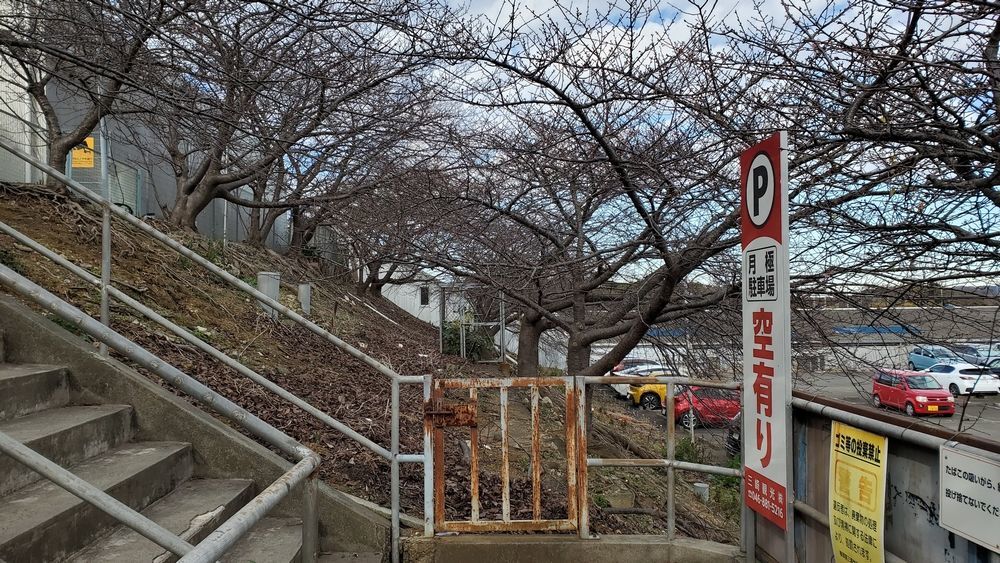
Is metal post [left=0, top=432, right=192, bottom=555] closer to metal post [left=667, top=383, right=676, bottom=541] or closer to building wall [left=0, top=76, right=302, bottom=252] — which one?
metal post [left=667, top=383, right=676, bottom=541]

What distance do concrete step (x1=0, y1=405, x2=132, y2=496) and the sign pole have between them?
3.70 m

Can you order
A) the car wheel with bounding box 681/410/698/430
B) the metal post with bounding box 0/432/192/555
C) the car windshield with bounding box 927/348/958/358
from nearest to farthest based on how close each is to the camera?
the metal post with bounding box 0/432/192/555 < the car windshield with bounding box 927/348/958/358 < the car wheel with bounding box 681/410/698/430

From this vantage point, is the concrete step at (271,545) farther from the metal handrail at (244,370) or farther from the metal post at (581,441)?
the metal post at (581,441)

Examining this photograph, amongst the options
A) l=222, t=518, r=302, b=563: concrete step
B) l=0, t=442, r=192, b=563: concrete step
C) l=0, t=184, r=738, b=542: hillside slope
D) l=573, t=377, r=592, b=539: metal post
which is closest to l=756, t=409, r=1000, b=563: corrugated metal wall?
l=573, t=377, r=592, b=539: metal post

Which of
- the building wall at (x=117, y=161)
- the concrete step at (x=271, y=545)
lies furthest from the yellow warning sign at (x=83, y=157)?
the concrete step at (x=271, y=545)

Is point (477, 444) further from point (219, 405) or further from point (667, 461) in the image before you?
point (219, 405)

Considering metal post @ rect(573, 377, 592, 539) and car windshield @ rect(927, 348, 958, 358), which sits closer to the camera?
metal post @ rect(573, 377, 592, 539)

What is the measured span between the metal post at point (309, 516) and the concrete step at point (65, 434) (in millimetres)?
1344

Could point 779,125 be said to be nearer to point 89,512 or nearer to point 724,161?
point 724,161

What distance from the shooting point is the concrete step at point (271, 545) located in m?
3.21

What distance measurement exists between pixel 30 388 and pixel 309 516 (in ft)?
6.51

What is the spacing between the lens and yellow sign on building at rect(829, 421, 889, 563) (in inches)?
104

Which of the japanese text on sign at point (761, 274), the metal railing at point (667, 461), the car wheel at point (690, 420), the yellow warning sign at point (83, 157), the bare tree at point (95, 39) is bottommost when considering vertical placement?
the car wheel at point (690, 420)

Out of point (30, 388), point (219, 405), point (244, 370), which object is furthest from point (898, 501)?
point (30, 388)
